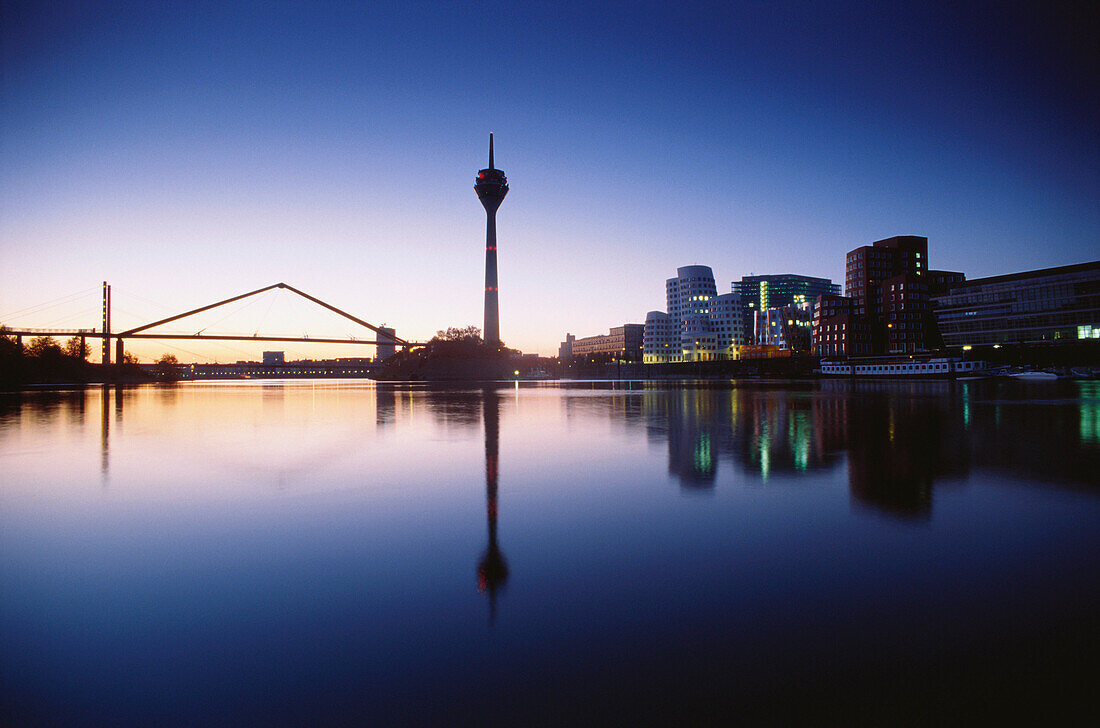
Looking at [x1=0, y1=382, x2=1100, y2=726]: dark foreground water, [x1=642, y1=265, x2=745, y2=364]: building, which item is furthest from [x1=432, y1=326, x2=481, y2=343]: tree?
[x1=0, y1=382, x2=1100, y2=726]: dark foreground water

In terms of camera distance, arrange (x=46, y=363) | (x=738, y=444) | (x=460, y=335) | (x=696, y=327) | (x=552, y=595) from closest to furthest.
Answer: (x=552, y=595) → (x=738, y=444) → (x=46, y=363) → (x=460, y=335) → (x=696, y=327)

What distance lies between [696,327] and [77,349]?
156 m

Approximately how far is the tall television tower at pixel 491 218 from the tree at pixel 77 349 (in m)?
91.9

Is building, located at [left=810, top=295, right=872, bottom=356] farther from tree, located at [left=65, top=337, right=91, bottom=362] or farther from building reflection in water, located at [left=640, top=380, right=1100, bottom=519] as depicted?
tree, located at [left=65, top=337, right=91, bottom=362]

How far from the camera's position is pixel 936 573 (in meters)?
5.28

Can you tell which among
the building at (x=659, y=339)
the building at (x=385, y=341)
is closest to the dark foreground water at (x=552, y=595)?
the building at (x=385, y=341)

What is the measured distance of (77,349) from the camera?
103m

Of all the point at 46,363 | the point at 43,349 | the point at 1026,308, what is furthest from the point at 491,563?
the point at 1026,308

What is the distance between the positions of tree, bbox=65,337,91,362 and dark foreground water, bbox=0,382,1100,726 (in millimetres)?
111953

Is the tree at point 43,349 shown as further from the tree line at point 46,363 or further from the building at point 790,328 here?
the building at point 790,328

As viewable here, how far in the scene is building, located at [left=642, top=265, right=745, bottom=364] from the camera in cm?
18012

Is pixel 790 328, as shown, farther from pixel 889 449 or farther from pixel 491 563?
pixel 491 563

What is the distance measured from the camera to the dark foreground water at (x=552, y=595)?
336cm

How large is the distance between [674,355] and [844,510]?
185 meters
